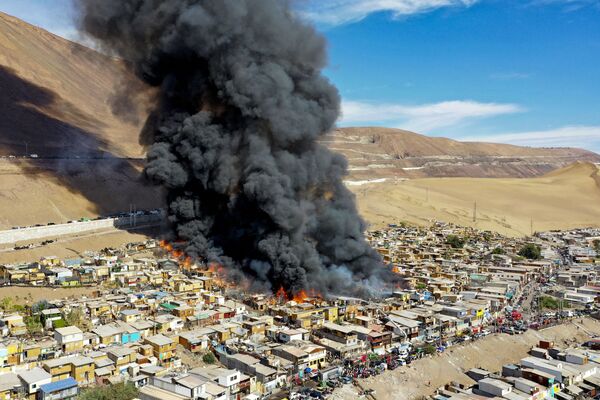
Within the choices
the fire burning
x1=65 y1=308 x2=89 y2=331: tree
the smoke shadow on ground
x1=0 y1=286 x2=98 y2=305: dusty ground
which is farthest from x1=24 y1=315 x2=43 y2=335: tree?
the smoke shadow on ground

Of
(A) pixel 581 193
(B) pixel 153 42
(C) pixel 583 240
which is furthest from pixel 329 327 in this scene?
(A) pixel 581 193

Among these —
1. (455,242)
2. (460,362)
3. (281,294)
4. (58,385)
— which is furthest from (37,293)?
(455,242)

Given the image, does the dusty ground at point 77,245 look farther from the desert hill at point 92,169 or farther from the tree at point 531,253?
the tree at point 531,253

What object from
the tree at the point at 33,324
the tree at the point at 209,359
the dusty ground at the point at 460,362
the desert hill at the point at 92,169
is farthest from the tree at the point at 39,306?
the desert hill at the point at 92,169

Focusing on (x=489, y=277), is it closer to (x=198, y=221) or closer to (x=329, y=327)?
(x=329, y=327)

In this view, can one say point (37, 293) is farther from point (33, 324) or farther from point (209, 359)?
point (209, 359)

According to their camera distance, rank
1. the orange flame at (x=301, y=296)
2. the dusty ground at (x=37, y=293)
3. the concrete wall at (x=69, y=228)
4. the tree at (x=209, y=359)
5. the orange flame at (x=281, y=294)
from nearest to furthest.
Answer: the tree at (x=209, y=359) < the dusty ground at (x=37, y=293) < the orange flame at (x=301, y=296) < the orange flame at (x=281, y=294) < the concrete wall at (x=69, y=228)

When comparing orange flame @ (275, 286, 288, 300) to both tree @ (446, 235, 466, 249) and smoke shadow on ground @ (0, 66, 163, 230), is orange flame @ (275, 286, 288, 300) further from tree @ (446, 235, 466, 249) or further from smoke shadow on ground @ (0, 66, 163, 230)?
tree @ (446, 235, 466, 249)
